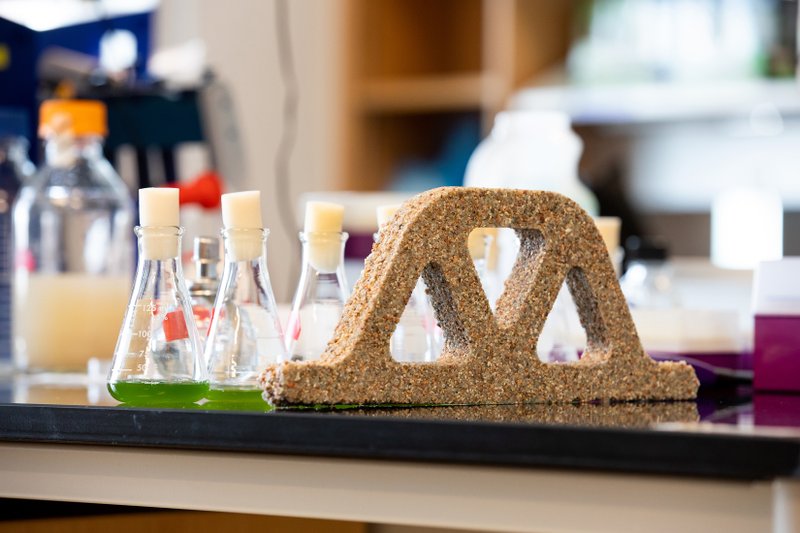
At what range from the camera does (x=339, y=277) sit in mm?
829

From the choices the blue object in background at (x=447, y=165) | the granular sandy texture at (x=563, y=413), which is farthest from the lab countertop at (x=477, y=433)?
the blue object in background at (x=447, y=165)

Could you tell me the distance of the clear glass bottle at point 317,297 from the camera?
0.82 m

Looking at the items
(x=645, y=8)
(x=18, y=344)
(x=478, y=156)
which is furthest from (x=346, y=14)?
(x=18, y=344)

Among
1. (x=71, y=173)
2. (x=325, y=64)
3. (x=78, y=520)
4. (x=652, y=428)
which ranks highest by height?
(x=325, y=64)

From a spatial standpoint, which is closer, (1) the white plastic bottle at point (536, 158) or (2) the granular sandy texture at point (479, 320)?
(2) the granular sandy texture at point (479, 320)

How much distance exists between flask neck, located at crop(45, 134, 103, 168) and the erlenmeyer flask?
597 millimetres

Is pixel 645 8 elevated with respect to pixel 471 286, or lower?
elevated

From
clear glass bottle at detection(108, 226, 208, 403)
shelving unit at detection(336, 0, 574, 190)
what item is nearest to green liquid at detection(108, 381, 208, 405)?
clear glass bottle at detection(108, 226, 208, 403)

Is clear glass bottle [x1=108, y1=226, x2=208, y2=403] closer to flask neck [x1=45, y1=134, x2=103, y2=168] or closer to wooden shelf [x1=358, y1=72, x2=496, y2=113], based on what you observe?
flask neck [x1=45, y1=134, x2=103, y2=168]

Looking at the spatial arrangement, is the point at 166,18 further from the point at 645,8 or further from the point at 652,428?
the point at 652,428

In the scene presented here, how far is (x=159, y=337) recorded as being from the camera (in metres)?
0.76

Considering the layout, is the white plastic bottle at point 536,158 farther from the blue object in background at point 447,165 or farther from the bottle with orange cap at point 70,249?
the blue object in background at point 447,165

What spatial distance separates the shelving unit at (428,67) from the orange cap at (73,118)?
6.23 ft

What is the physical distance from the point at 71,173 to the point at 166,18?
7.28 feet
